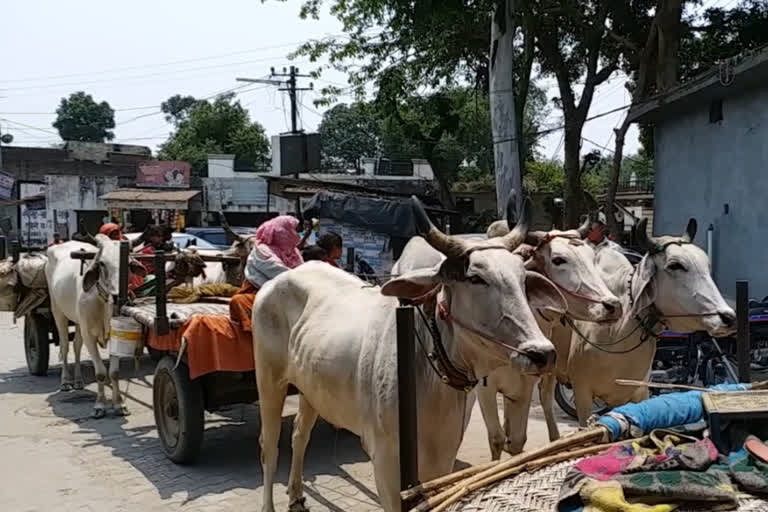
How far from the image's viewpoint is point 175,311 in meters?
6.27

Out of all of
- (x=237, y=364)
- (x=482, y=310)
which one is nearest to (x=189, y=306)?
(x=237, y=364)

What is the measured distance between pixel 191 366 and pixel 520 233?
127 inches

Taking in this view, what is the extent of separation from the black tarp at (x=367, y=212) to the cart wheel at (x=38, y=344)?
16.9ft

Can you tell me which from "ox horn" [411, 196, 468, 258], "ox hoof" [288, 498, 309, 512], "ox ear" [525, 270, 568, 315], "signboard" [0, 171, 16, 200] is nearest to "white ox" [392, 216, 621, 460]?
"ox ear" [525, 270, 568, 315]

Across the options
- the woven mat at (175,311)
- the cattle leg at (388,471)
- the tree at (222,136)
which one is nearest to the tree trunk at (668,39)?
the woven mat at (175,311)

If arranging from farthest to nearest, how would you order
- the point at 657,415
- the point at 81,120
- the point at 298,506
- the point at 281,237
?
the point at 81,120 → the point at 281,237 → the point at 298,506 → the point at 657,415

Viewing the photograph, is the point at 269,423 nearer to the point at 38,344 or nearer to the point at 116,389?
the point at 116,389

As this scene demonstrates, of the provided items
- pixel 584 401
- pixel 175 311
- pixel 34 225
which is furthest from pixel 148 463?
pixel 34 225

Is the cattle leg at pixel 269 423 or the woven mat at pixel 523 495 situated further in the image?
the cattle leg at pixel 269 423

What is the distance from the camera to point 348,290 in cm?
451

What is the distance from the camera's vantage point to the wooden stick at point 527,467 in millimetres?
2170

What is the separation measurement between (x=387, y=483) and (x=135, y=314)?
403 centimetres

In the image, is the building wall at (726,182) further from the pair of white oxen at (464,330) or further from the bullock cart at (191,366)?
the bullock cart at (191,366)

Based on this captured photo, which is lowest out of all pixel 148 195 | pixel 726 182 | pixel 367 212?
pixel 367 212
